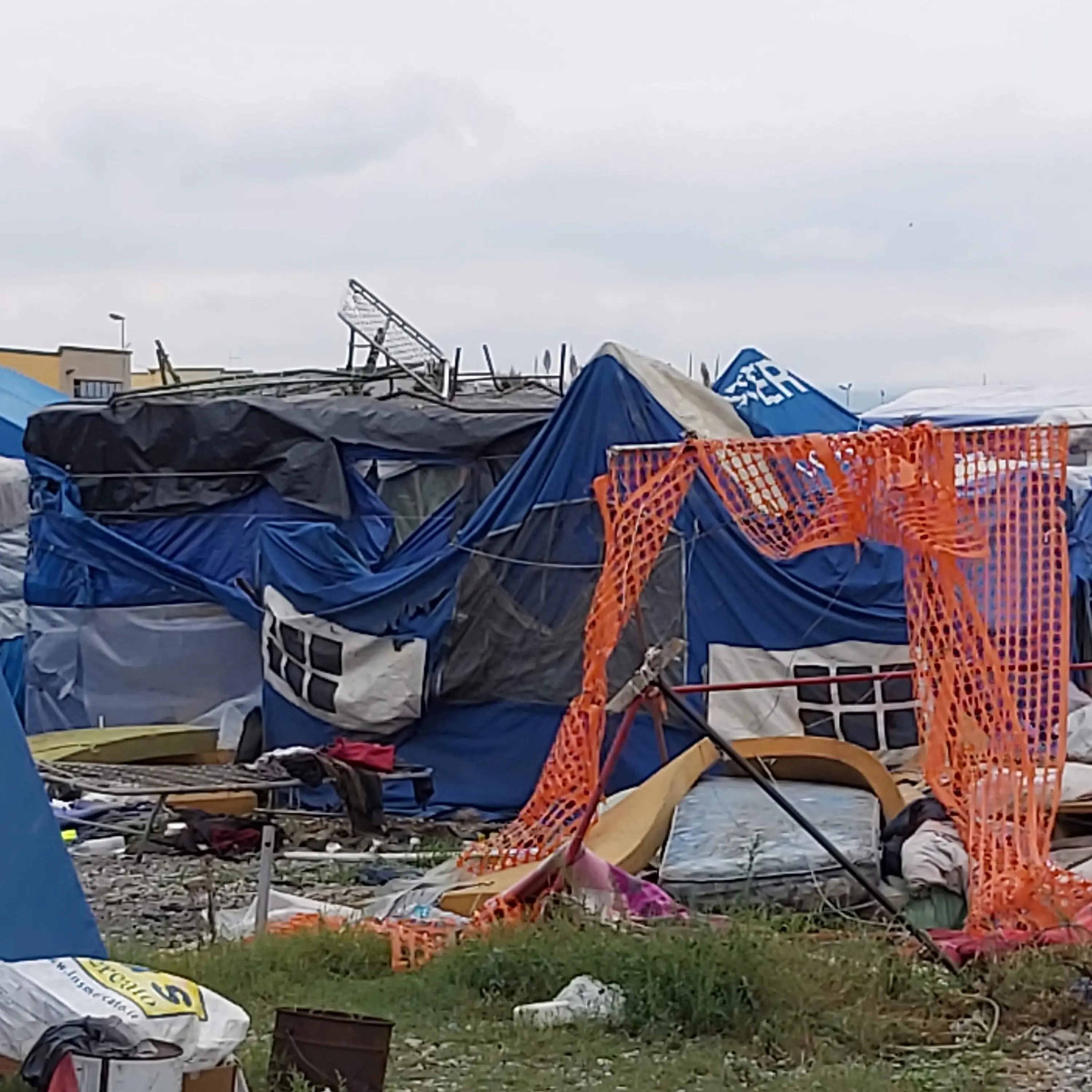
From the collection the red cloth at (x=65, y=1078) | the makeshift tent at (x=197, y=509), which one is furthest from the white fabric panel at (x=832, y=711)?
the red cloth at (x=65, y=1078)

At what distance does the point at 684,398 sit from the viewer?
12.3m

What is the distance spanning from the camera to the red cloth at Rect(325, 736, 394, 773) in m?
11.7

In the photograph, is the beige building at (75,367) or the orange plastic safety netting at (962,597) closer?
the orange plastic safety netting at (962,597)

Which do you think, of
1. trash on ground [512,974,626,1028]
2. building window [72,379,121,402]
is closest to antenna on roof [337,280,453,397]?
trash on ground [512,974,626,1028]

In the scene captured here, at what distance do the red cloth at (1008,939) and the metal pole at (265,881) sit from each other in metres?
2.73

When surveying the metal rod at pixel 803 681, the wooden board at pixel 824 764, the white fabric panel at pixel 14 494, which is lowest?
the wooden board at pixel 824 764

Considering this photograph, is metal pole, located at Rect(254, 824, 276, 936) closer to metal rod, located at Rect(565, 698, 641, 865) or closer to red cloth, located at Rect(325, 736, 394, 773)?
metal rod, located at Rect(565, 698, 641, 865)

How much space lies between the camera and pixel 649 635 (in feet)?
39.0

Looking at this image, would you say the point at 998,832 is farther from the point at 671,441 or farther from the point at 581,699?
the point at 671,441

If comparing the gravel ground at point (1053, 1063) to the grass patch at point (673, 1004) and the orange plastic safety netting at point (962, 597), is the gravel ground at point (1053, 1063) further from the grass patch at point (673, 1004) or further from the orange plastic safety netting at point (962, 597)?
the orange plastic safety netting at point (962, 597)

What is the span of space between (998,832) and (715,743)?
5.26 ft

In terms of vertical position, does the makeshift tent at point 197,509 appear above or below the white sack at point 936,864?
above

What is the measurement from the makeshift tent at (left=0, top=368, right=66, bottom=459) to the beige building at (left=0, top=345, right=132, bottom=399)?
21791 millimetres

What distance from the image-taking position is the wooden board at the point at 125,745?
41.3 feet
